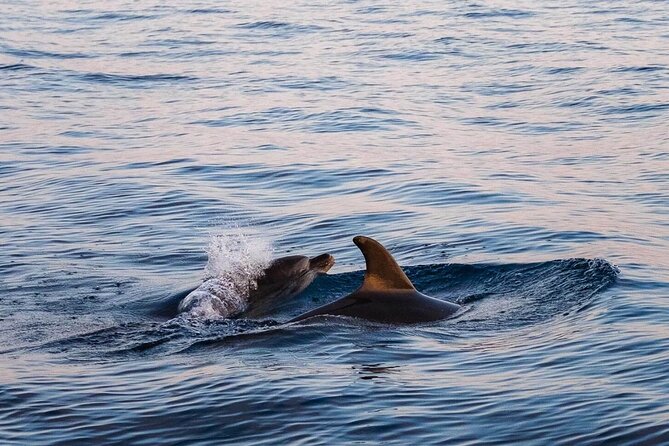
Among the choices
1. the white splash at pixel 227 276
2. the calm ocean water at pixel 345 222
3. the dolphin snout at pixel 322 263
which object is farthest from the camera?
the dolphin snout at pixel 322 263

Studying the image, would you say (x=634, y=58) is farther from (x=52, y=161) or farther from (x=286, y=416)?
(x=286, y=416)

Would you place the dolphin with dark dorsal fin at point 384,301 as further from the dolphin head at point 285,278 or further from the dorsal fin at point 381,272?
the dolphin head at point 285,278

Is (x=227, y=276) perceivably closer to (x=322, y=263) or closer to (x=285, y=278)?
(x=285, y=278)

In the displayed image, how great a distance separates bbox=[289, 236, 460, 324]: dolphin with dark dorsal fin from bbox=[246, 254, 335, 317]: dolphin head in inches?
66.3

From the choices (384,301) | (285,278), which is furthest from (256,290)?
(384,301)

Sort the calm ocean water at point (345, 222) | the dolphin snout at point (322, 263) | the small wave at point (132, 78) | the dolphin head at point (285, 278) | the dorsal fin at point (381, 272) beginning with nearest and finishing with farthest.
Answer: the calm ocean water at point (345, 222) → the dorsal fin at point (381, 272) → the dolphin head at point (285, 278) → the dolphin snout at point (322, 263) → the small wave at point (132, 78)

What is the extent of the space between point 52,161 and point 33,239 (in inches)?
214

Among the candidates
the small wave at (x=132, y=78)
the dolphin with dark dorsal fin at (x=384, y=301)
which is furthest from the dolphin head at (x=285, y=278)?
the small wave at (x=132, y=78)

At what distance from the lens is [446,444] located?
7.95 m

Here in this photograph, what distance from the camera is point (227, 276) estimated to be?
12867 mm

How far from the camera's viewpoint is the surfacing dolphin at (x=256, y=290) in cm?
1209

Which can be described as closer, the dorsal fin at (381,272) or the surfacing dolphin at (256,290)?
the dorsal fin at (381,272)

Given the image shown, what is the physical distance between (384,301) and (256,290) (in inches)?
92.0

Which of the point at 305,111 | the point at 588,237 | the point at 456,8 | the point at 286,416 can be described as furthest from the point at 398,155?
the point at 456,8
